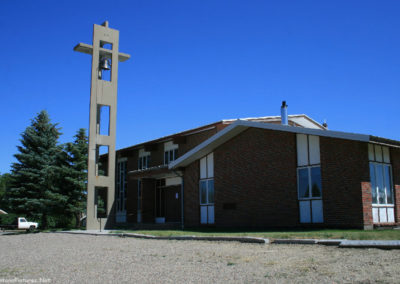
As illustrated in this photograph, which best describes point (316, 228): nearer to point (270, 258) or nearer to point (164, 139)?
point (270, 258)

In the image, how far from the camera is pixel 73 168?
28859mm

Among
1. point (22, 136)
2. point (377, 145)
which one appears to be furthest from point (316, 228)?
point (22, 136)

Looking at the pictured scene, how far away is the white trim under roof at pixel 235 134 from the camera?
14.9 metres

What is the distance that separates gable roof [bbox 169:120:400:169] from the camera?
14.8m

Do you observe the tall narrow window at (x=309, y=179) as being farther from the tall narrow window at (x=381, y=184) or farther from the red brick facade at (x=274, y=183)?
the tall narrow window at (x=381, y=184)

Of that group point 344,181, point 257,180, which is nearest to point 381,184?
point 344,181

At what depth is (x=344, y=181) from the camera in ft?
50.9

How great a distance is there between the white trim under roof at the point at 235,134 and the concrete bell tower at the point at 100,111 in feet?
19.8

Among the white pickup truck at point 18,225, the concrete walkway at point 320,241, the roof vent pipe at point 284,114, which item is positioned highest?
the roof vent pipe at point 284,114

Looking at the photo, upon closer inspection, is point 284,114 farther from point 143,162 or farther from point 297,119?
point 143,162

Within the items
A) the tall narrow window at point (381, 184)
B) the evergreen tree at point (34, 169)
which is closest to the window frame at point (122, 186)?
the evergreen tree at point (34, 169)

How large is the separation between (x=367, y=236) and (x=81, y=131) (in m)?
22.8

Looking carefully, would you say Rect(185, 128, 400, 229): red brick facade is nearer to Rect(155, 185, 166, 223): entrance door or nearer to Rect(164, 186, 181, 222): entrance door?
Rect(164, 186, 181, 222): entrance door

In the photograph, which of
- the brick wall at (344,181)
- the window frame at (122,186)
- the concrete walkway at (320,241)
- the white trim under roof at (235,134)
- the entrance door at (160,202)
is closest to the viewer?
the concrete walkway at (320,241)
